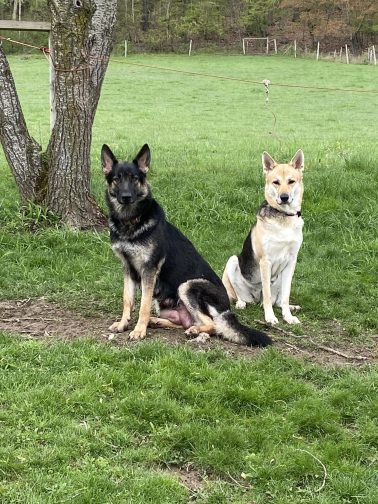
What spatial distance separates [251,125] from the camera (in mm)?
22484

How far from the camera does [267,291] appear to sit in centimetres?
672

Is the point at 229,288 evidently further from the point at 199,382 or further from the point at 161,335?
the point at 199,382

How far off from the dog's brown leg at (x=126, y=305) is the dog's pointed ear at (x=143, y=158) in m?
1.04

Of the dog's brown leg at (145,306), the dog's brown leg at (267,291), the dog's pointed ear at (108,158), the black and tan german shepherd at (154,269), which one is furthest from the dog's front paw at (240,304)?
the dog's pointed ear at (108,158)

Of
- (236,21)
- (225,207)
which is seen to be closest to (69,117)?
(225,207)

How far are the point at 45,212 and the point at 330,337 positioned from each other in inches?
175

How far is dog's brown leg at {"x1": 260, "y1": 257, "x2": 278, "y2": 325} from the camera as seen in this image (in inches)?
261

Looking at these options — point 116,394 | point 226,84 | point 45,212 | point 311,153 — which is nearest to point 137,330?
point 116,394

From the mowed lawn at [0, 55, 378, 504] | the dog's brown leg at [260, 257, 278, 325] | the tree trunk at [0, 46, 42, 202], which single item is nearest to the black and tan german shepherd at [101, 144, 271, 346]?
the mowed lawn at [0, 55, 378, 504]

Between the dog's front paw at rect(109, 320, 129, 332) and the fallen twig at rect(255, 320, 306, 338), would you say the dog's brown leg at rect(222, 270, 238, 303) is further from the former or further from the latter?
the dog's front paw at rect(109, 320, 129, 332)

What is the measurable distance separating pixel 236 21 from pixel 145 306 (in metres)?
60.0

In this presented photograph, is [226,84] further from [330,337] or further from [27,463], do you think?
[27,463]

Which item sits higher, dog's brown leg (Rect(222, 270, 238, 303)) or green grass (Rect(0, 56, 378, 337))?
green grass (Rect(0, 56, 378, 337))

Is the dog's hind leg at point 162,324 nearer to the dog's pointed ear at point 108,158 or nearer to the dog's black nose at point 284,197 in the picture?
the dog's pointed ear at point 108,158
